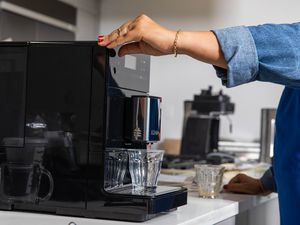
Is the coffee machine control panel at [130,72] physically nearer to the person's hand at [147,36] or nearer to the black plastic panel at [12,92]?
the person's hand at [147,36]

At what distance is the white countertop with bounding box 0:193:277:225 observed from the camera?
3.66ft

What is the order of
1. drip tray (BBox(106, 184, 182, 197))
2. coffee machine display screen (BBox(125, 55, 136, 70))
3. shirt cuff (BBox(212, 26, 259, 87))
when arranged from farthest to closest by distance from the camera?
1. coffee machine display screen (BBox(125, 55, 136, 70))
2. drip tray (BBox(106, 184, 182, 197))
3. shirt cuff (BBox(212, 26, 259, 87))

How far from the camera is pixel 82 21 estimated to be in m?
4.35

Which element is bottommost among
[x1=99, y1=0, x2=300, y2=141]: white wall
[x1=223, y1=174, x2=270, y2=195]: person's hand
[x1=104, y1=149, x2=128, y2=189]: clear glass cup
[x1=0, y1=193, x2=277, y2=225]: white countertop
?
[x1=0, y1=193, x2=277, y2=225]: white countertop

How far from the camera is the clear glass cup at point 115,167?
1168 millimetres

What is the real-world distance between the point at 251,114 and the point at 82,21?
4.55 ft

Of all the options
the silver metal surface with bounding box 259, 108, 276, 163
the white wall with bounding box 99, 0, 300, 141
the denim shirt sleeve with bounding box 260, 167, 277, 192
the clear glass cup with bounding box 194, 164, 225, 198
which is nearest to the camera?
the clear glass cup with bounding box 194, 164, 225, 198

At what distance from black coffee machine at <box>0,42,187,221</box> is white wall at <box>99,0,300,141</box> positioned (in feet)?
9.40

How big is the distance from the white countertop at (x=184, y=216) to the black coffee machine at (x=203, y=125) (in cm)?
185

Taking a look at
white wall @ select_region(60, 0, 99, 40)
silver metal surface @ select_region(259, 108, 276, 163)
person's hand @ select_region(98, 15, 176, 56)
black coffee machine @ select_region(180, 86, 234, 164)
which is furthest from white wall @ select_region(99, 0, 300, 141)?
person's hand @ select_region(98, 15, 176, 56)

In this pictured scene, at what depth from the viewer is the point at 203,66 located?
4.21m

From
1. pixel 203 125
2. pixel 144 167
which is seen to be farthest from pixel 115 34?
pixel 203 125

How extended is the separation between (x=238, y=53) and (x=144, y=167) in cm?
32

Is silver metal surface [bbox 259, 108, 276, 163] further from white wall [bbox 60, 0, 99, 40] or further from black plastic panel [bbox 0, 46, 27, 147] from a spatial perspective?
white wall [bbox 60, 0, 99, 40]
